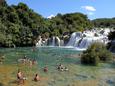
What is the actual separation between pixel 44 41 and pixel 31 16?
9.12 metres

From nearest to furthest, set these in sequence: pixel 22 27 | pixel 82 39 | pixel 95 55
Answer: pixel 95 55 → pixel 82 39 → pixel 22 27

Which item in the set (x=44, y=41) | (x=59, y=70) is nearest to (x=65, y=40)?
(x=44, y=41)

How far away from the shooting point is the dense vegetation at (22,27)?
77.6 metres

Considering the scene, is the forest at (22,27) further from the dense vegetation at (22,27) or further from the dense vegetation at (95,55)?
the dense vegetation at (95,55)

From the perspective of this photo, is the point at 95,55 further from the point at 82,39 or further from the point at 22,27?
the point at 22,27

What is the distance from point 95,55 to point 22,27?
146 feet

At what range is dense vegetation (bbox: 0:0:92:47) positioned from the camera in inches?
3054

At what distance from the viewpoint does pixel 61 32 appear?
88438 mm

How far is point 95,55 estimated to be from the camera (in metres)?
40.1

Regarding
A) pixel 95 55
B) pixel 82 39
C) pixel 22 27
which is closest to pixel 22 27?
pixel 22 27

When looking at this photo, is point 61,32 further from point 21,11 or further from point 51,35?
point 21,11

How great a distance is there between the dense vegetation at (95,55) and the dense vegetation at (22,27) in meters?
35.3

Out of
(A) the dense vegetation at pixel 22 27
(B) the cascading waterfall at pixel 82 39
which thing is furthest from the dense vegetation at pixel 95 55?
(A) the dense vegetation at pixel 22 27

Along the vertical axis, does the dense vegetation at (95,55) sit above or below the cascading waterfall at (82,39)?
below
